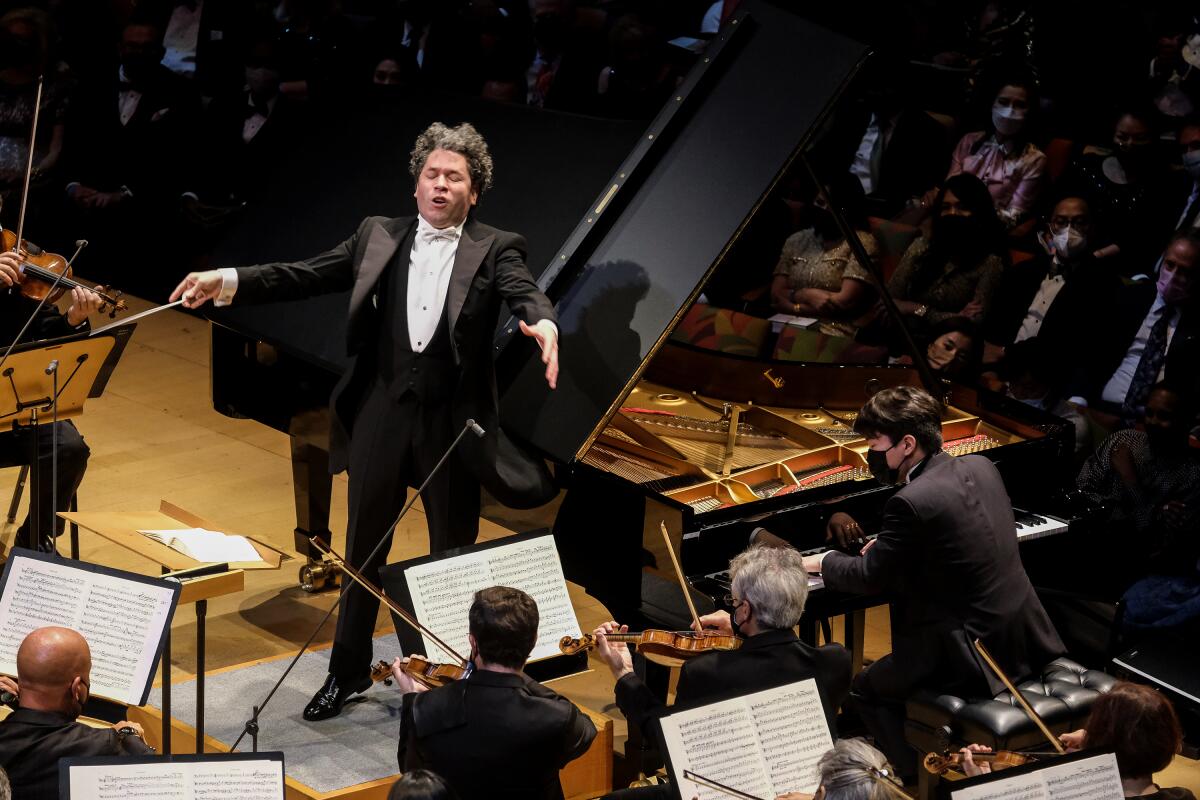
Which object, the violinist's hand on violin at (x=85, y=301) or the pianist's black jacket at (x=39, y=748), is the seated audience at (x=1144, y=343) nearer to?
the violinist's hand on violin at (x=85, y=301)

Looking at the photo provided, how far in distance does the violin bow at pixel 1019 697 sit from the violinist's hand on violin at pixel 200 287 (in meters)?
2.22

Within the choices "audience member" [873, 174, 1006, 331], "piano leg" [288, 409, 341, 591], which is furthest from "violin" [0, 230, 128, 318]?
"audience member" [873, 174, 1006, 331]

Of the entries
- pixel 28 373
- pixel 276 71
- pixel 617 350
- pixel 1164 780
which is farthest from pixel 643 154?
pixel 276 71

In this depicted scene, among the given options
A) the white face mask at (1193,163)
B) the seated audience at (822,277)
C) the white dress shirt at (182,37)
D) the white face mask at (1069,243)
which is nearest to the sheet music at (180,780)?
the seated audience at (822,277)

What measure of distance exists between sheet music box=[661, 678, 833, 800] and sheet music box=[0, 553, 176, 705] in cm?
124

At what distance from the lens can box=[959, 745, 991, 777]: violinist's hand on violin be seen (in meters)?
3.72

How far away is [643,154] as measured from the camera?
508 cm

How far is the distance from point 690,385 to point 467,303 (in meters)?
1.32

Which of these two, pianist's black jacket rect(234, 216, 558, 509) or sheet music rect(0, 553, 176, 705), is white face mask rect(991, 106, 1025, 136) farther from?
sheet music rect(0, 553, 176, 705)

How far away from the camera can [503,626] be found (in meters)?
3.58

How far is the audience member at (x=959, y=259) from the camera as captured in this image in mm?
7023

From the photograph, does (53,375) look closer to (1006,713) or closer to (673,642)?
(673,642)

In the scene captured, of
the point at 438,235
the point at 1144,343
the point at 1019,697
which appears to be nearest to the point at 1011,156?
the point at 1144,343

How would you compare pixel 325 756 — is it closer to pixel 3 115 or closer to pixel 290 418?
pixel 290 418
